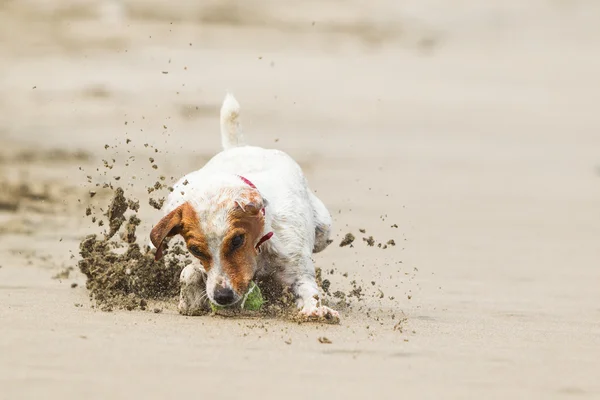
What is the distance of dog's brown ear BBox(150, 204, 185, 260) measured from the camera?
581cm

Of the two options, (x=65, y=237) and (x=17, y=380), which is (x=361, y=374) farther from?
(x=65, y=237)

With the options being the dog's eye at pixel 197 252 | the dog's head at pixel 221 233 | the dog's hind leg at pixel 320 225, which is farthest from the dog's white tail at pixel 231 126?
the dog's eye at pixel 197 252

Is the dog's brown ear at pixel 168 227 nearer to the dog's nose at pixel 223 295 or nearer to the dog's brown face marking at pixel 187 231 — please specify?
the dog's brown face marking at pixel 187 231

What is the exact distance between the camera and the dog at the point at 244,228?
19.0 ft

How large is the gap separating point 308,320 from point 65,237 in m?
4.03

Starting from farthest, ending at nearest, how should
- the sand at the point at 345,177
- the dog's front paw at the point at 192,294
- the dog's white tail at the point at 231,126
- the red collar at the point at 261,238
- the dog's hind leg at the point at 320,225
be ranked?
1. the dog's white tail at the point at 231,126
2. the dog's hind leg at the point at 320,225
3. the dog's front paw at the point at 192,294
4. the red collar at the point at 261,238
5. the sand at the point at 345,177

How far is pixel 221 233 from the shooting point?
5746 mm

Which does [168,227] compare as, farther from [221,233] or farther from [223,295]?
[223,295]

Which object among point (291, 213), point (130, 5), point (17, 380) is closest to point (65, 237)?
point (291, 213)

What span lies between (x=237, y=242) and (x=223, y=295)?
27 cm

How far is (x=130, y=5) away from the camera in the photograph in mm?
24859

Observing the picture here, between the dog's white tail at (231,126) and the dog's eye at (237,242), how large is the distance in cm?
191

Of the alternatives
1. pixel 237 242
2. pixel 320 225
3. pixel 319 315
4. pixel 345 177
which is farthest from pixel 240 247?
pixel 345 177

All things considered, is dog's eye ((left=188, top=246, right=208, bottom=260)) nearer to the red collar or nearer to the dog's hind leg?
the red collar
